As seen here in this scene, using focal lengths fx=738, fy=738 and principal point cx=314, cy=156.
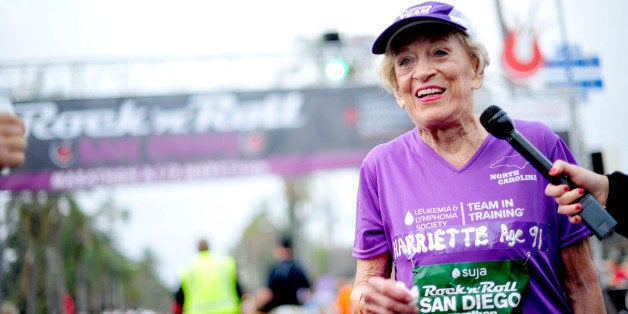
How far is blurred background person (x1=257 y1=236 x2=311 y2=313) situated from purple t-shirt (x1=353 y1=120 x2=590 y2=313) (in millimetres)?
7755

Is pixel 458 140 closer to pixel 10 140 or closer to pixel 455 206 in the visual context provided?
pixel 455 206

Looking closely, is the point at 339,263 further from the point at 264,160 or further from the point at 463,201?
the point at 463,201

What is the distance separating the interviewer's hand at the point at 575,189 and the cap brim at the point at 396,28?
0.60 meters

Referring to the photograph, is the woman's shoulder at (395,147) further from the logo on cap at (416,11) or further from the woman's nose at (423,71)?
the logo on cap at (416,11)

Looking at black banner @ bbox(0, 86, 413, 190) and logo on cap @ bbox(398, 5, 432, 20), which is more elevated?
black banner @ bbox(0, 86, 413, 190)

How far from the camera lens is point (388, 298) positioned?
1975 mm

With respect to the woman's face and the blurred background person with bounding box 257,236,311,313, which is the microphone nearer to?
the woman's face

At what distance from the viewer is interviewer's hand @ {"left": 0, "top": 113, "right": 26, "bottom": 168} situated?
6.44 ft

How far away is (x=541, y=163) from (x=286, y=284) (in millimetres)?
8221

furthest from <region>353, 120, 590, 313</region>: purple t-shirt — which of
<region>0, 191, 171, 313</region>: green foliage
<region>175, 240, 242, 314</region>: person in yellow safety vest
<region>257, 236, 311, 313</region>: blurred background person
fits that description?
<region>257, 236, 311, 313</region>: blurred background person

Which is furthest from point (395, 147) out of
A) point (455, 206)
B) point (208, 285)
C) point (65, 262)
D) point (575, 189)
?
point (65, 262)

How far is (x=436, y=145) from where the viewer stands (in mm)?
2545

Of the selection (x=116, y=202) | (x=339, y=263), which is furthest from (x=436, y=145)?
(x=339, y=263)

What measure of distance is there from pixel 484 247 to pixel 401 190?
346 mm
